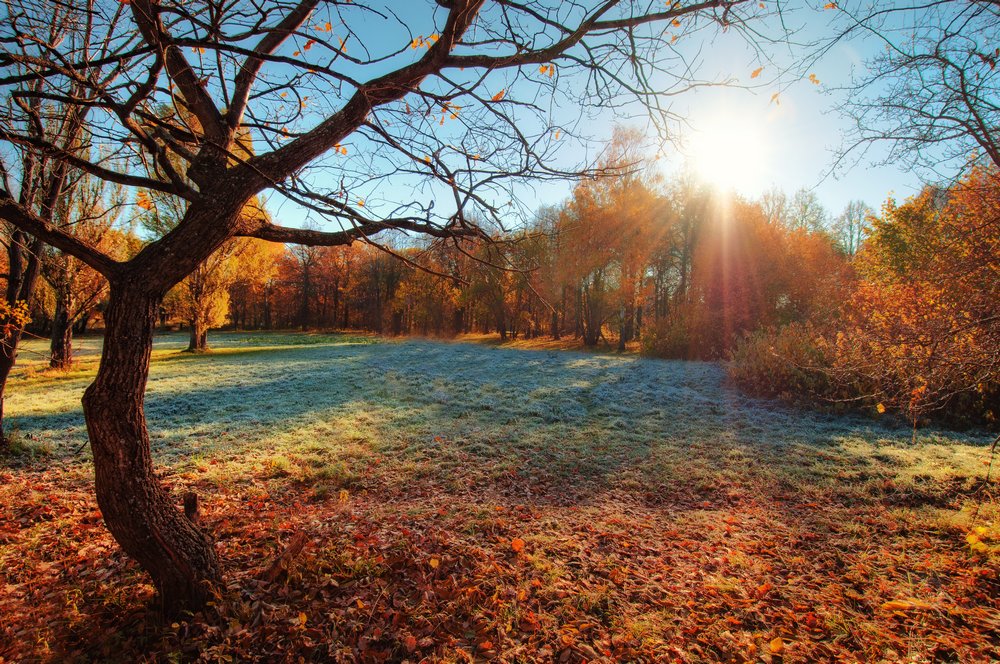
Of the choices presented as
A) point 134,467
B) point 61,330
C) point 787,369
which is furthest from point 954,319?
point 61,330

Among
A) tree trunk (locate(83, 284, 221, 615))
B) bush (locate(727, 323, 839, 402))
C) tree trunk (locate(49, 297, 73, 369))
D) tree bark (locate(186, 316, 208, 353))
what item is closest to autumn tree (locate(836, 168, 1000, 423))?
bush (locate(727, 323, 839, 402))

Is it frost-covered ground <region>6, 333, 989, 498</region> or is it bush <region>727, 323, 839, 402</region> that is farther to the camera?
bush <region>727, 323, 839, 402</region>

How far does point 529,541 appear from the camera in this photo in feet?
13.0

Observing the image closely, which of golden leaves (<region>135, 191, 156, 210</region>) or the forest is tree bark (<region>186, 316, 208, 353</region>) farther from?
golden leaves (<region>135, 191, 156, 210</region>)

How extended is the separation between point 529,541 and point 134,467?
308cm

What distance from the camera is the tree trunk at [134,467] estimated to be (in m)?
2.46

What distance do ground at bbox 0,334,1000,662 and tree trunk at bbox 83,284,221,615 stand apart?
31cm

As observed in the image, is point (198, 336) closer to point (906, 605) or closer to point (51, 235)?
point (51, 235)

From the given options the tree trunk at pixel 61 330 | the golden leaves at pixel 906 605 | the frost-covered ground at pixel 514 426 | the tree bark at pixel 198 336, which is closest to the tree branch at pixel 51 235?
the frost-covered ground at pixel 514 426

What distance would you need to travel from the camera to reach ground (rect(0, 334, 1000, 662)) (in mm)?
2746

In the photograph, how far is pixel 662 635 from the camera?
111 inches

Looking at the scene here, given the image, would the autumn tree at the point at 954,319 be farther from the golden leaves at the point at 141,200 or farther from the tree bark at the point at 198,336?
the tree bark at the point at 198,336

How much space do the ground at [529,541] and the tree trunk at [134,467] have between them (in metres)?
0.31

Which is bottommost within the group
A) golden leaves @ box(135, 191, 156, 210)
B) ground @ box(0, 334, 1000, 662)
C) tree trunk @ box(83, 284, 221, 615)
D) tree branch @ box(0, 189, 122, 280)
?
ground @ box(0, 334, 1000, 662)
